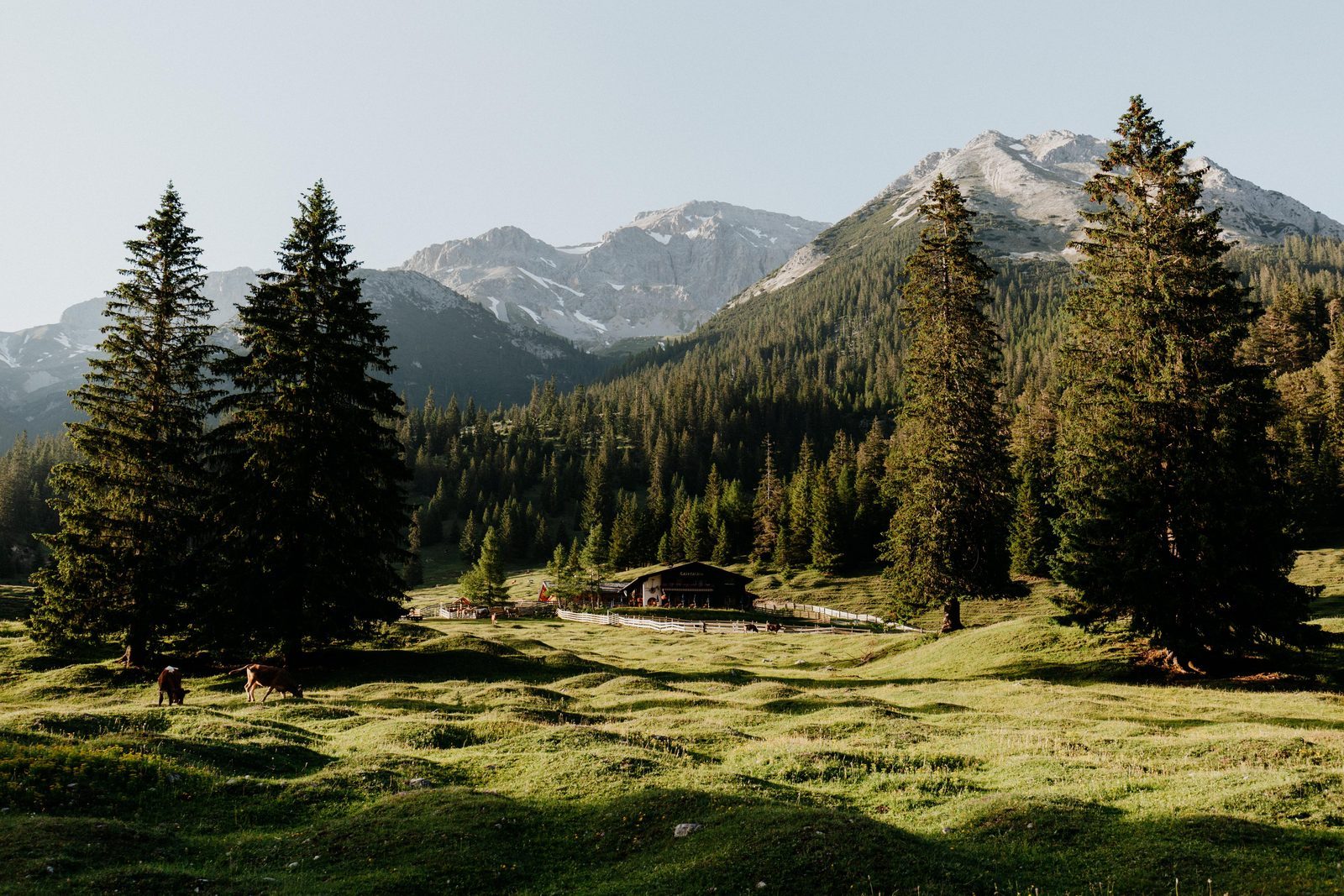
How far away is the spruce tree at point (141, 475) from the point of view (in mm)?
28828

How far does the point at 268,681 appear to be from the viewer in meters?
23.7

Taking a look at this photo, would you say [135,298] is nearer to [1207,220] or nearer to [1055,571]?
[1055,571]

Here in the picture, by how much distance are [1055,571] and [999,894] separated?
22.6 metres

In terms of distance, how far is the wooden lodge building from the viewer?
87.1 m

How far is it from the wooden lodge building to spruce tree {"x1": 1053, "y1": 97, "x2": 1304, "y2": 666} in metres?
59.0

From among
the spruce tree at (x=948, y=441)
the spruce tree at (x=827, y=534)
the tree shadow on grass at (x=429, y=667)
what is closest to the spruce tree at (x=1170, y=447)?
the spruce tree at (x=948, y=441)

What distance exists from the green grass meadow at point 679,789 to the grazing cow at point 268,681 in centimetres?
63

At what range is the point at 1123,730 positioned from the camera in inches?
727

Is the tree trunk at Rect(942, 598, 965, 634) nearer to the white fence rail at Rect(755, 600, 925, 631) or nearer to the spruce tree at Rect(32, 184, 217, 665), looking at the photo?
the white fence rail at Rect(755, 600, 925, 631)

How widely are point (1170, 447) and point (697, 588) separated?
64.4 m

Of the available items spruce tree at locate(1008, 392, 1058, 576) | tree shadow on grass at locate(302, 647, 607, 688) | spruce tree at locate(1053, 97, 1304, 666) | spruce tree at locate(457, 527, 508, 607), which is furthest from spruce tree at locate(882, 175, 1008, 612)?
spruce tree at locate(457, 527, 508, 607)

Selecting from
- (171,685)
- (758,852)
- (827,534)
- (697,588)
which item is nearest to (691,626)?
(697,588)

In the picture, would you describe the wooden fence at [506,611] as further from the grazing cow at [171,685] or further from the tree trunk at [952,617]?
the grazing cow at [171,685]

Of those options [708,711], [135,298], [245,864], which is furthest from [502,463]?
[245,864]
